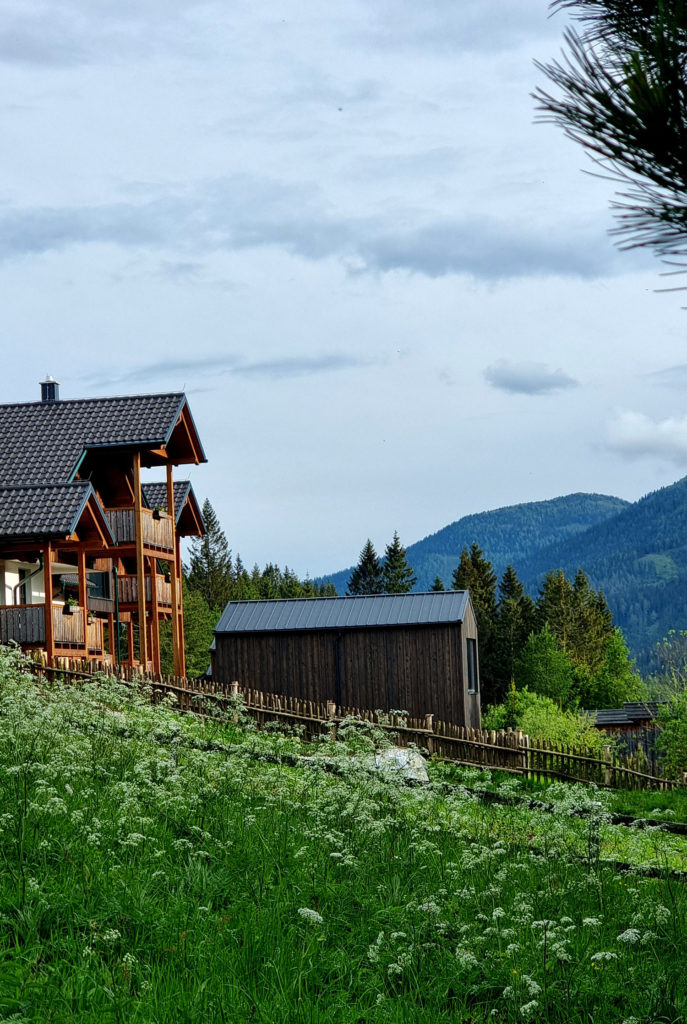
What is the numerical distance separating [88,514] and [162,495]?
27.2 feet

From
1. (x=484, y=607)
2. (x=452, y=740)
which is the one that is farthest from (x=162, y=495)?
(x=484, y=607)

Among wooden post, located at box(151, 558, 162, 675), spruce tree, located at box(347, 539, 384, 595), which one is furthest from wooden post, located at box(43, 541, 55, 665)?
spruce tree, located at box(347, 539, 384, 595)

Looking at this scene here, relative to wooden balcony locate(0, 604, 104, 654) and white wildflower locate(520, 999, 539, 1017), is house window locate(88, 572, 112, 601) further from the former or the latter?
white wildflower locate(520, 999, 539, 1017)

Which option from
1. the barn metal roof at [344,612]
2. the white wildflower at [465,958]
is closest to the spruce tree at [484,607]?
the barn metal roof at [344,612]

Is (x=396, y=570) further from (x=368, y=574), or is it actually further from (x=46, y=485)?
(x=46, y=485)

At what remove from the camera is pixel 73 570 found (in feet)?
108

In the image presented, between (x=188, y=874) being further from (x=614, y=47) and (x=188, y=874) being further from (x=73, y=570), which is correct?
(x=73, y=570)

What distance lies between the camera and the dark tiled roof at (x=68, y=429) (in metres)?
28.0

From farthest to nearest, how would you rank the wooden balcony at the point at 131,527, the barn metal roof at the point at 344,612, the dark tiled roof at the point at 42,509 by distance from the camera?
1. the barn metal roof at the point at 344,612
2. the wooden balcony at the point at 131,527
3. the dark tiled roof at the point at 42,509

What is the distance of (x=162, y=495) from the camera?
112ft

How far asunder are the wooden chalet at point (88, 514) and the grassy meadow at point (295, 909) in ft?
45.7

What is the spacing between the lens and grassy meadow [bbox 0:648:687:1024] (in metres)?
6.39

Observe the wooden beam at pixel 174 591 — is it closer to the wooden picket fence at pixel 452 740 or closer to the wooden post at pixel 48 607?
the wooden post at pixel 48 607

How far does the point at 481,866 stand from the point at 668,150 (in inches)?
262
